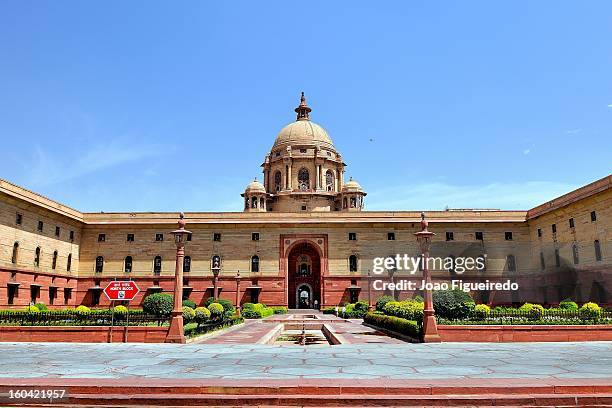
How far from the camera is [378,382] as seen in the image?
298 inches

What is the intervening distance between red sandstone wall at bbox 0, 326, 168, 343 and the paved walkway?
1.25 m

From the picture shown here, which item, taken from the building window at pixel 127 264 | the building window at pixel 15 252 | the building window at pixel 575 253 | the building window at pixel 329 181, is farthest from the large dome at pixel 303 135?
the building window at pixel 15 252

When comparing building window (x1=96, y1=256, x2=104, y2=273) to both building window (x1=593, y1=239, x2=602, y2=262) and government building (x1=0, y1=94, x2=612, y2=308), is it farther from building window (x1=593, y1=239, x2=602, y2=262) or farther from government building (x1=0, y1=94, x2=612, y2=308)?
building window (x1=593, y1=239, x2=602, y2=262)

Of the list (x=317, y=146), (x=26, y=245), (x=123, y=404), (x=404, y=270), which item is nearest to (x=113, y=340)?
(x=123, y=404)

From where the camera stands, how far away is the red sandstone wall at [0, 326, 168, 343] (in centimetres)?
1619

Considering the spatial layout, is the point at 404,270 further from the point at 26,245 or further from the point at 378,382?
the point at 378,382

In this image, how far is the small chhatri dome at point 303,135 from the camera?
5877 cm

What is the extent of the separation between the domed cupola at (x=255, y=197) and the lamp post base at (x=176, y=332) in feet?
127

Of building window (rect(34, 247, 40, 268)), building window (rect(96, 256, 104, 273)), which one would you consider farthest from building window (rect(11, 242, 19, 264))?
building window (rect(96, 256, 104, 273))

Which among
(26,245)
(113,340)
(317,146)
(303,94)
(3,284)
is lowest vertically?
(113,340)

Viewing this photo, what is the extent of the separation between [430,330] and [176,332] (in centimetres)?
855

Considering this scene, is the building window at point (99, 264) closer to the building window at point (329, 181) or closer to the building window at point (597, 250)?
the building window at point (329, 181)

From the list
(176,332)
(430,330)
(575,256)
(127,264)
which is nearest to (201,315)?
(176,332)

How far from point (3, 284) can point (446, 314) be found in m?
29.4
